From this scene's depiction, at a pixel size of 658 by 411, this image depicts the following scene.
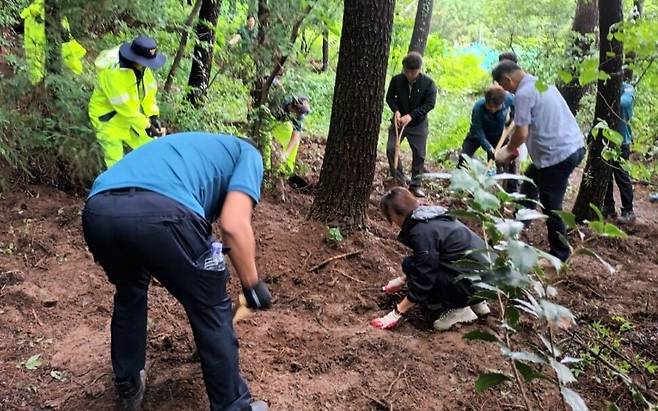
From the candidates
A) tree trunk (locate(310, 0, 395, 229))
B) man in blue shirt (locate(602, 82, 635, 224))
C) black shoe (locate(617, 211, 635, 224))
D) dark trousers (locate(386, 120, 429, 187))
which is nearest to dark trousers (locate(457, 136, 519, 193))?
dark trousers (locate(386, 120, 429, 187))

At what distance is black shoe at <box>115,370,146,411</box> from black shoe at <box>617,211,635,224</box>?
19.9 feet

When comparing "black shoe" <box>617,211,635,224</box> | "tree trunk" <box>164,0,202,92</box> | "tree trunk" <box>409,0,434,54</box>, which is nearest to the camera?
"tree trunk" <box>164,0,202,92</box>

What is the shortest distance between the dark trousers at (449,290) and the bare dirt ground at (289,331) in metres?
0.24

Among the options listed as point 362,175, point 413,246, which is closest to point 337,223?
point 362,175

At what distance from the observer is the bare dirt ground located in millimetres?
3137

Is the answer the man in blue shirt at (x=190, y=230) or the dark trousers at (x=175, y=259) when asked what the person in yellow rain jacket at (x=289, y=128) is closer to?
the man in blue shirt at (x=190, y=230)

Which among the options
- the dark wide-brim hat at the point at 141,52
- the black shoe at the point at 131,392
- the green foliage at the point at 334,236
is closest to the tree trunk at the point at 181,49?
the dark wide-brim hat at the point at 141,52

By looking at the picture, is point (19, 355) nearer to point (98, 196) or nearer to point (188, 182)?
point (98, 196)

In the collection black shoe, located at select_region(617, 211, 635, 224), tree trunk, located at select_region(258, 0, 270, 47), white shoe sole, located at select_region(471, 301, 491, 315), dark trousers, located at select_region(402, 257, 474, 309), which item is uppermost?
tree trunk, located at select_region(258, 0, 270, 47)

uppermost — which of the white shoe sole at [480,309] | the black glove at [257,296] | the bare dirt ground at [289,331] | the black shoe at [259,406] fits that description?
the black glove at [257,296]

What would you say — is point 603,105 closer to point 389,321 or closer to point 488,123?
point 488,123

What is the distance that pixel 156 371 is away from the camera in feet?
10.6

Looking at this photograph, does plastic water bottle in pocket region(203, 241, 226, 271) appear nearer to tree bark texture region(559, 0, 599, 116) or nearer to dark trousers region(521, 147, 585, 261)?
dark trousers region(521, 147, 585, 261)

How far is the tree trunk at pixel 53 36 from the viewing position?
18.9ft
